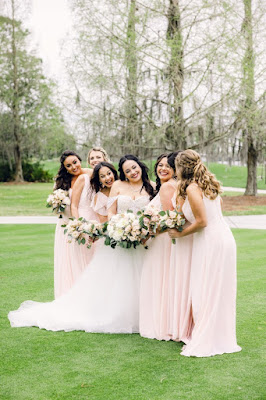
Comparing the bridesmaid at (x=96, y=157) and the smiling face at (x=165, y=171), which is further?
the bridesmaid at (x=96, y=157)

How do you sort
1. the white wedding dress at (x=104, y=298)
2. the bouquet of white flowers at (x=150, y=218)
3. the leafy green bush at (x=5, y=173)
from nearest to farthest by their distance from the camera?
the bouquet of white flowers at (x=150, y=218), the white wedding dress at (x=104, y=298), the leafy green bush at (x=5, y=173)

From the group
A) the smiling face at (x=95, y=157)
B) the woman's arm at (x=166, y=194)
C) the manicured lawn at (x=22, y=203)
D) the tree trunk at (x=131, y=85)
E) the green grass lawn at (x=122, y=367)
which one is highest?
the tree trunk at (x=131, y=85)

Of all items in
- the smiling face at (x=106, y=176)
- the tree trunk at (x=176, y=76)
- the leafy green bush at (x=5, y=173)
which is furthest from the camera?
the leafy green bush at (x=5, y=173)

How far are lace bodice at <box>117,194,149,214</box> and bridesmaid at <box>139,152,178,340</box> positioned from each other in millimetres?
250

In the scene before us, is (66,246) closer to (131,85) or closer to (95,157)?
(95,157)

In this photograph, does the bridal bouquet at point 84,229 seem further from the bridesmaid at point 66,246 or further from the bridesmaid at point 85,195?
the bridesmaid at point 66,246

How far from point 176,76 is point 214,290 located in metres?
13.0

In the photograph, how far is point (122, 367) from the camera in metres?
4.32

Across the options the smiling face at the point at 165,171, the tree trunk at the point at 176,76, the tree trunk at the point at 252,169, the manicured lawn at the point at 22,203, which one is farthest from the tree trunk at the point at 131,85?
the smiling face at the point at 165,171


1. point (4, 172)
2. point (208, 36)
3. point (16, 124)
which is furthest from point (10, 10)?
point (208, 36)

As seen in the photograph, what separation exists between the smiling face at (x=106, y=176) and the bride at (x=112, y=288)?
0.30 m

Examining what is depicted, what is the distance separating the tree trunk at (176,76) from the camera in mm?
16734

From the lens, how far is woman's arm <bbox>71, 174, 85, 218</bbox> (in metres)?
6.31

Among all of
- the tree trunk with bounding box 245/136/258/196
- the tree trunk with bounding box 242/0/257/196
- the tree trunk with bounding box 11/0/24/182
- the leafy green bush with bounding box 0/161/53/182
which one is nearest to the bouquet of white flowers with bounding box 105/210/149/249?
the tree trunk with bounding box 242/0/257/196
